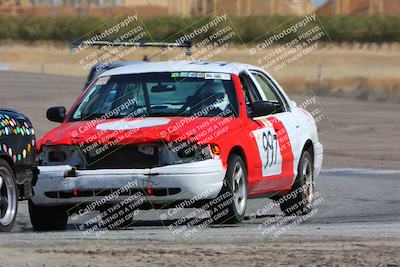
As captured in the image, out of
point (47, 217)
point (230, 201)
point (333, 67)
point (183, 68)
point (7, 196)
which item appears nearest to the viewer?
point (7, 196)

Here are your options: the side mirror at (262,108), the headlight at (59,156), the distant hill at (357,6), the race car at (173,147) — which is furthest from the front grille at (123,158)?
the distant hill at (357,6)

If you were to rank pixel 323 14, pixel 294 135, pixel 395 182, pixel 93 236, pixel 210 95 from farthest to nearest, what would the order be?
pixel 323 14, pixel 395 182, pixel 294 135, pixel 210 95, pixel 93 236

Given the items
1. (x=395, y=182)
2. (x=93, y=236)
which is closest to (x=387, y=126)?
(x=395, y=182)

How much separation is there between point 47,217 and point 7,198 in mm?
912

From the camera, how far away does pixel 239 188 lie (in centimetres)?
1249

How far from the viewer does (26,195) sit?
1204 centimetres

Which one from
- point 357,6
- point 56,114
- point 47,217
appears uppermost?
point 56,114

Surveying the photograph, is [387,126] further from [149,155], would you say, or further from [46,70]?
[46,70]

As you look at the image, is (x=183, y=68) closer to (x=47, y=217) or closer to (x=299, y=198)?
(x=299, y=198)

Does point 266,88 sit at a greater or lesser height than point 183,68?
lesser

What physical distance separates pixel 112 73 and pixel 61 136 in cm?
149

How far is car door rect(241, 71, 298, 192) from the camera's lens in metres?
13.2

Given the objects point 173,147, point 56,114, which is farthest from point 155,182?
point 56,114

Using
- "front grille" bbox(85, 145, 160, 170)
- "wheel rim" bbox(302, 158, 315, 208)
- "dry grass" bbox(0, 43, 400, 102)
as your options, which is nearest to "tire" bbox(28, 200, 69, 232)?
"front grille" bbox(85, 145, 160, 170)
